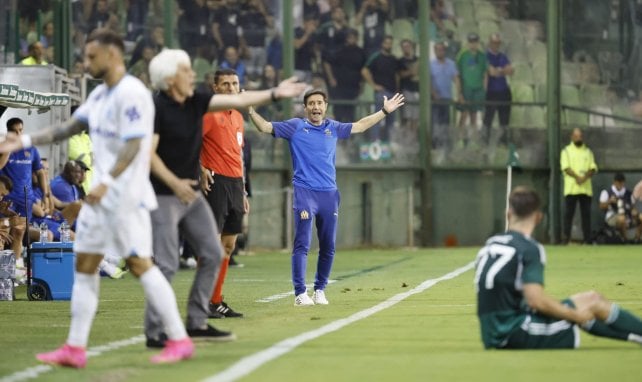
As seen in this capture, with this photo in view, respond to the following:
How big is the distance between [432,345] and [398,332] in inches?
44.5

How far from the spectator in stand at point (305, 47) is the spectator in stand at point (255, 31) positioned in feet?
2.10

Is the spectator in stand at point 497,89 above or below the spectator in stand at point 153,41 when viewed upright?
below

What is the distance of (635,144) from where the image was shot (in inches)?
1382

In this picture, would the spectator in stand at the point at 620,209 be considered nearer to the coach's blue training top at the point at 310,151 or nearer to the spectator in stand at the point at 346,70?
the spectator in stand at the point at 346,70

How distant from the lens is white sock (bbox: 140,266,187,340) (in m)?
9.74

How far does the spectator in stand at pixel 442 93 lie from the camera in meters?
34.3

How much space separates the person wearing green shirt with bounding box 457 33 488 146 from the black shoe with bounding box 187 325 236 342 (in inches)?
931

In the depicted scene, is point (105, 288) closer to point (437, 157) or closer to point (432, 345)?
point (432, 345)

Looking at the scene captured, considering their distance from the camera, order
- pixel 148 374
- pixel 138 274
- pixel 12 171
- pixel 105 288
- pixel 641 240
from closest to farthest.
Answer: pixel 148 374 < pixel 138 274 < pixel 105 288 < pixel 12 171 < pixel 641 240

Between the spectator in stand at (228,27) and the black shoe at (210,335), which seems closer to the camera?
the black shoe at (210,335)

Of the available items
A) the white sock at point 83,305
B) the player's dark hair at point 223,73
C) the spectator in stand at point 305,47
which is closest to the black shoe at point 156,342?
the white sock at point 83,305

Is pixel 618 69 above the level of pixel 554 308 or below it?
above

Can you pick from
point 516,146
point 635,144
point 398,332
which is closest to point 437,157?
point 516,146

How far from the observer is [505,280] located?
32.9 feet
